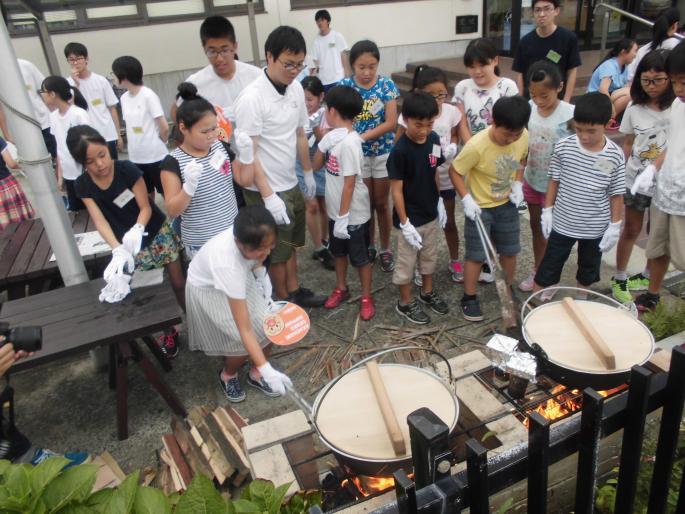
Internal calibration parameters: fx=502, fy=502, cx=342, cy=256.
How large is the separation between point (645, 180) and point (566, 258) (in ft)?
2.60

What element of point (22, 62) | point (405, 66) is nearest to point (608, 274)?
point (22, 62)

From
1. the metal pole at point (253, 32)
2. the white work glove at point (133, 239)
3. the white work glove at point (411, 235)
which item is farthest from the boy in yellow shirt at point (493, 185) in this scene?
the metal pole at point (253, 32)

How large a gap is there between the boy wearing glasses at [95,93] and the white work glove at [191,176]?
12.4 feet

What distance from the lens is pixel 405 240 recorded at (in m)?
4.05

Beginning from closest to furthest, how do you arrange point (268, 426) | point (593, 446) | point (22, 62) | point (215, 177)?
point (593, 446)
point (268, 426)
point (215, 177)
point (22, 62)

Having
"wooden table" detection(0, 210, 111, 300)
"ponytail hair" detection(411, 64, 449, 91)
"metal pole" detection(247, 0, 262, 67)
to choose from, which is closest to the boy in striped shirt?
"ponytail hair" detection(411, 64, 449, 91)

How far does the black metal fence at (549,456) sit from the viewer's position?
3.99ft

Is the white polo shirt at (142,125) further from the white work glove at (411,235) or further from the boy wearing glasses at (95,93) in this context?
the white work glove at (411,235)

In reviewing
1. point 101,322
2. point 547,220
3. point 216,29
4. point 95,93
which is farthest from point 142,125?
point 547,220

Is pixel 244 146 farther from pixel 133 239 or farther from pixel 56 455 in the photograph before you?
pixel 56 455

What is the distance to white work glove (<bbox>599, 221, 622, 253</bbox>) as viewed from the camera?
3.65 meters

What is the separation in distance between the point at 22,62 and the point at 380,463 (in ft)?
22.4

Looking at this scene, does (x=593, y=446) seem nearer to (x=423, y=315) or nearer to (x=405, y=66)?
(x=423, y=315)

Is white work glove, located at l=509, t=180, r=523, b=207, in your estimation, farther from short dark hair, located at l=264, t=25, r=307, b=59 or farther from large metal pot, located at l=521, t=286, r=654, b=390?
short dark hair, located at l=264, t=25, r=307, b=59
